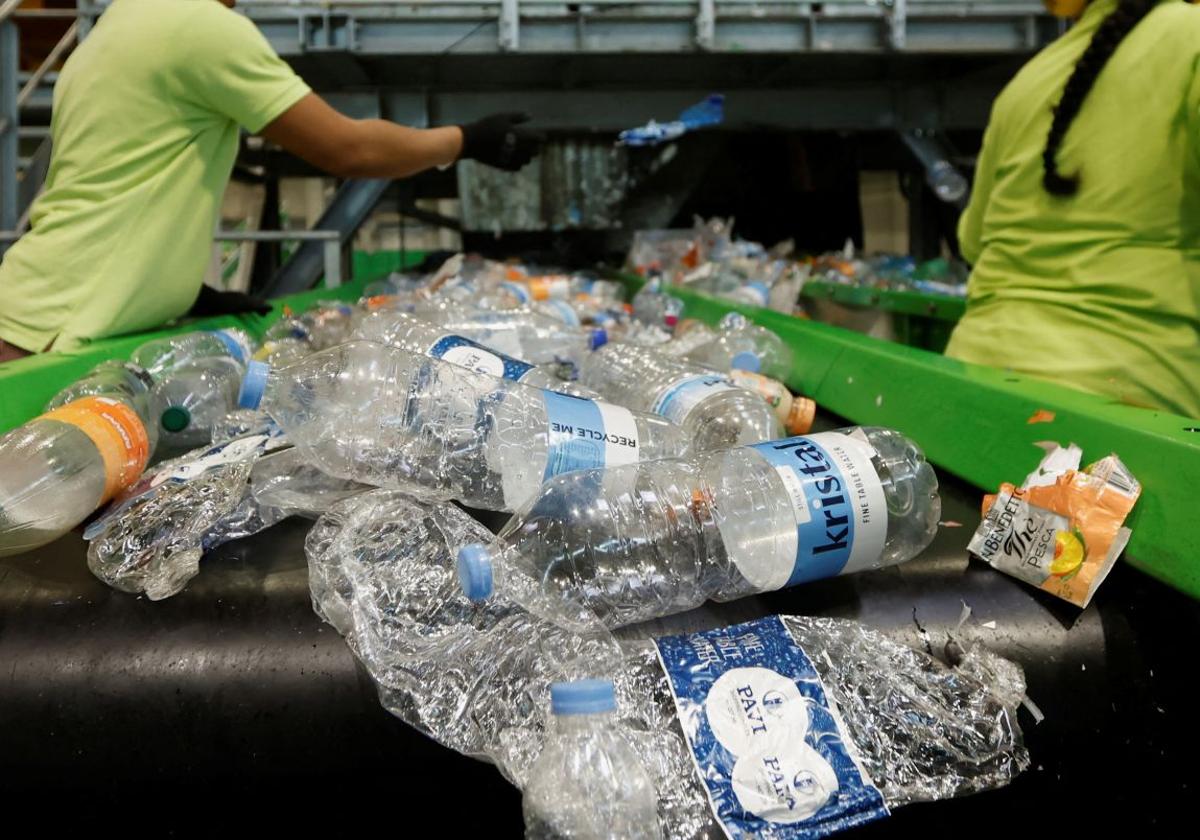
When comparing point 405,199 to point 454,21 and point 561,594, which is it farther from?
point 561,594

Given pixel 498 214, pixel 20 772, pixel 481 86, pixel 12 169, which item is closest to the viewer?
Answer: pixel 20 772

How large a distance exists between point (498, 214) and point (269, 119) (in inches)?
126

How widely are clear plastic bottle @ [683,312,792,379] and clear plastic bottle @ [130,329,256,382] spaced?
3.93ft

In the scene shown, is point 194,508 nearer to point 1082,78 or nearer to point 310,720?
point 310,720

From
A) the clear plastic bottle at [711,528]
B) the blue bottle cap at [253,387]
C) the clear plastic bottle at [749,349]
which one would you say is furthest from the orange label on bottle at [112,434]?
the clear plastic bottle at [749,349]

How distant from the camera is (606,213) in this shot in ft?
17.5

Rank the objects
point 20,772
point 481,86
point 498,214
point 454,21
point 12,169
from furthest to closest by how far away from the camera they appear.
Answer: point 498,214 < point 481,86 < point 454,21 < point 12,169 < point 20,772

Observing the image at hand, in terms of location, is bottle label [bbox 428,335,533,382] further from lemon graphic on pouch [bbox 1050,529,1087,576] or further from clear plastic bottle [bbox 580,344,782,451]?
lemon graphic on pouch [bbox 1050,529,1087,576]

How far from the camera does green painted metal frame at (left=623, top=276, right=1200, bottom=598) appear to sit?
0.90m

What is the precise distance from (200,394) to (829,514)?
5.02 feet

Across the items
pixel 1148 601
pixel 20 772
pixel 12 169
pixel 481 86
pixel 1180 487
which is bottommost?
pixel 20 772

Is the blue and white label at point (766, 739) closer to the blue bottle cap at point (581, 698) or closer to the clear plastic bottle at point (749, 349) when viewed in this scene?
the blue bottle cap at point (581, 698)

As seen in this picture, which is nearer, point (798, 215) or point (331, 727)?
point (331, 727)

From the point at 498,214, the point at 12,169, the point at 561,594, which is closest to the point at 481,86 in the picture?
the point at 498,214
